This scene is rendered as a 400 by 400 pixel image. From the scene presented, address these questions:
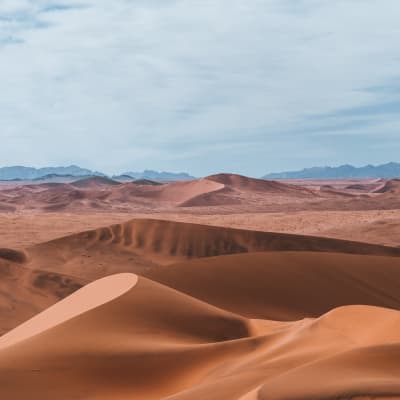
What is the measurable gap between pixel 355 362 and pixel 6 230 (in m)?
22.3

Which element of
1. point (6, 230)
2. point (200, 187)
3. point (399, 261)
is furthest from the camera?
point (200, 187)

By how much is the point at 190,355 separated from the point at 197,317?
1.47 m

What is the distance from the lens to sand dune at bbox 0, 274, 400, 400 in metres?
4.12

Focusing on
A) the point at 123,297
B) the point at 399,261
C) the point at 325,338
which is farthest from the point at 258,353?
the point at 399,261

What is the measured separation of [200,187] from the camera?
67000 mm

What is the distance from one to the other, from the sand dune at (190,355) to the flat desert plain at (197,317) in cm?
2

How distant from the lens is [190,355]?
5797 millimetres

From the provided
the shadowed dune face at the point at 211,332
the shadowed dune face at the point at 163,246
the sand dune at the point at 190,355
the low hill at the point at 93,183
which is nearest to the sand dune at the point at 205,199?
the shadowed dune face at the point at 163,246

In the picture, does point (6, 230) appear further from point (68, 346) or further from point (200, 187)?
point (200, 187)

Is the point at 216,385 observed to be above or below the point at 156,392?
above

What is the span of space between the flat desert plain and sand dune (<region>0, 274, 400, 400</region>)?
0.05 ft

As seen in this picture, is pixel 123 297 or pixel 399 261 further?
pixel 399 261

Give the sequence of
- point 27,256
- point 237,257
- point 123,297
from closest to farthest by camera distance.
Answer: point 123,297, point 237,257, point 27,256

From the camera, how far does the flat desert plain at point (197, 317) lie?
4422mm
